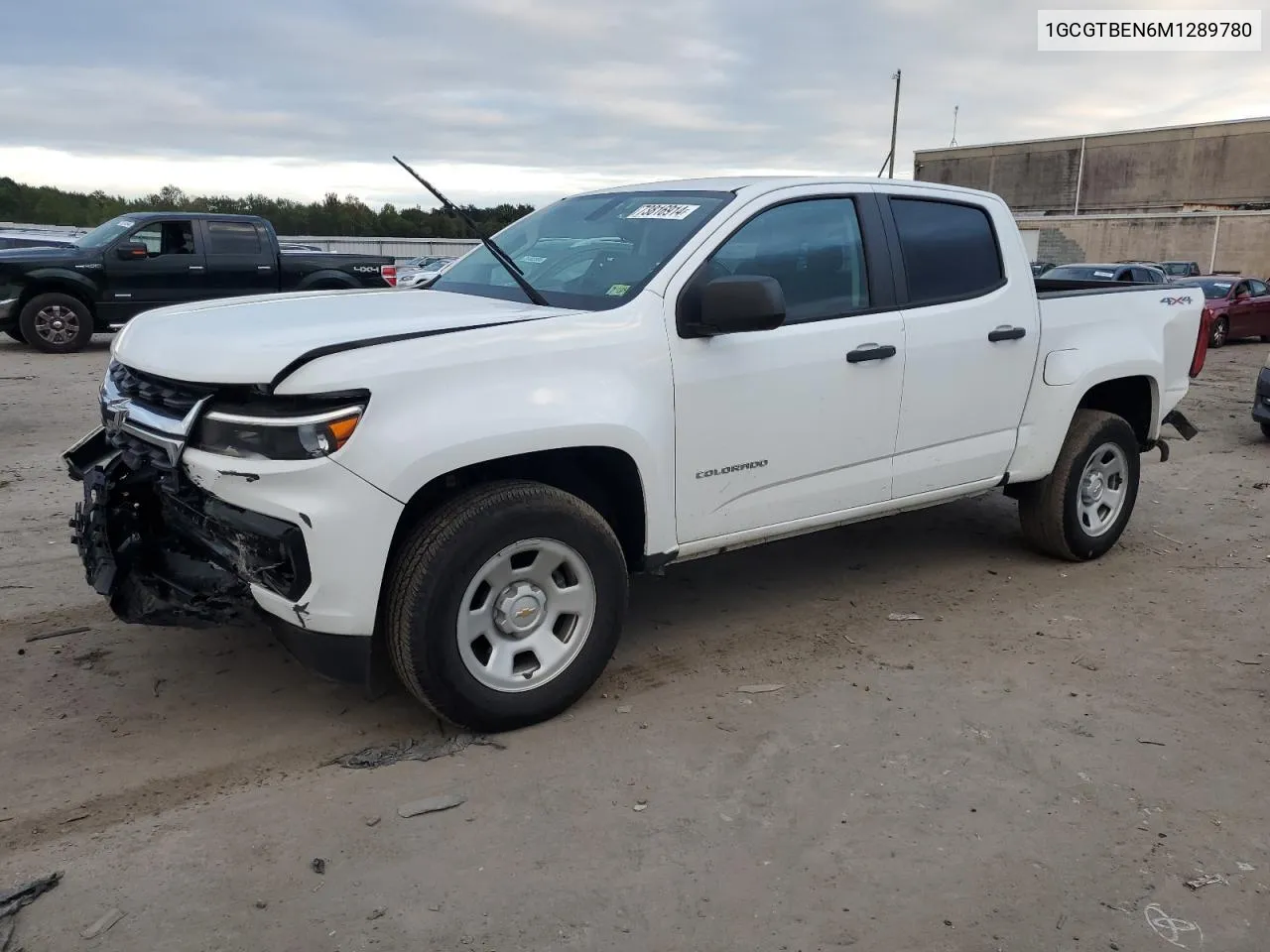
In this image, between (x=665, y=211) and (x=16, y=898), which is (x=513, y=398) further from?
(x=16, y=898)

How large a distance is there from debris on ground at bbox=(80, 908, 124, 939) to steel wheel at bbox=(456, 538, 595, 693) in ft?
4.00

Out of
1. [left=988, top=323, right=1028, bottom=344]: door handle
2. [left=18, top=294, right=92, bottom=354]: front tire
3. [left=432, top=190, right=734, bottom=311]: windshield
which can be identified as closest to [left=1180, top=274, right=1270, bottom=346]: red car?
[left=988, top=323, right=1028, bottom=344]: door handle

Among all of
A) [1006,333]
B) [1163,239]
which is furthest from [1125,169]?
[1006,333]

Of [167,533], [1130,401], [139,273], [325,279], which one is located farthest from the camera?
[325,279]

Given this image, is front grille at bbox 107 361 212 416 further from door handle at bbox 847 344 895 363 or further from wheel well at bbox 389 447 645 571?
door handle at bbox 847 344 895 363

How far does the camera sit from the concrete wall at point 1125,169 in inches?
2317

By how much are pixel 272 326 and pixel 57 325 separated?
12.1 m

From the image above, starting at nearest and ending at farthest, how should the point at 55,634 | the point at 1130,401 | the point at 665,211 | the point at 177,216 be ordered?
the point at 665,211
the point at 55,634
the point at 1130,401
the point at 177,216

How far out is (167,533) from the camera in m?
3.80

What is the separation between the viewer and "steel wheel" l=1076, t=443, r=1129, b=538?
5730mm

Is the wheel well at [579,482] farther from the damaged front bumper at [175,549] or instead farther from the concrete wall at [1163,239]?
Result: the concrete wall at [1163,239]

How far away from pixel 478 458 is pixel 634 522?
2.69 feet

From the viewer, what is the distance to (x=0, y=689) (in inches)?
157

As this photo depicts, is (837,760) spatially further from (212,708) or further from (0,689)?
(0,689)
